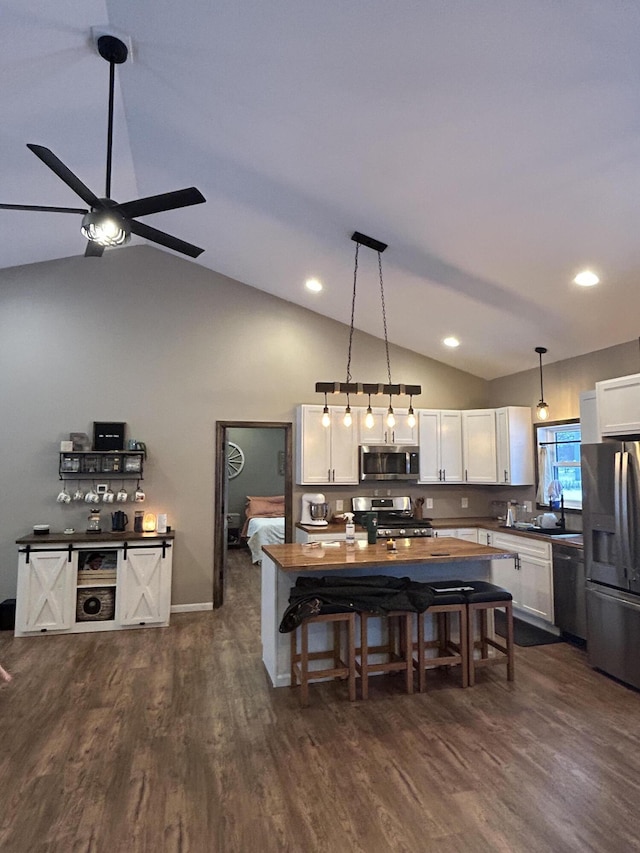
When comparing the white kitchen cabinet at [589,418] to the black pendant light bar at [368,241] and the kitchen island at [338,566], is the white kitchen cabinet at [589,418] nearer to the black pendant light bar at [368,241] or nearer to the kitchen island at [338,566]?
the kitchen island at [338,566]

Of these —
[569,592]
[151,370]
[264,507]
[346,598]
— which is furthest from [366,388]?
[264,507]

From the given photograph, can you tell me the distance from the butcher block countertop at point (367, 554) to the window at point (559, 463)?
1.89 m

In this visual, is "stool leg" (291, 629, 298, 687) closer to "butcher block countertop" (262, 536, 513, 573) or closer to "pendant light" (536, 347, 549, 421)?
"butcher block countertop" (262, 536, 513, 573)

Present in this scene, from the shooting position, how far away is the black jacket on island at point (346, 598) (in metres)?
3.24

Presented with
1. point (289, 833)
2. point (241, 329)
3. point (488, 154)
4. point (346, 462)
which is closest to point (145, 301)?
point (241, 329)

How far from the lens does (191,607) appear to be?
17.9 ft

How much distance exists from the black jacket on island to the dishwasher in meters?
1.62

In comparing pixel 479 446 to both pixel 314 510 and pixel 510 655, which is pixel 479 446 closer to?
pixel 314 510

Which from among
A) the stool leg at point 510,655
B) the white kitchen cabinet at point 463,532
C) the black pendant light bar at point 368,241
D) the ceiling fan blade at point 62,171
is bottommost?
the stool leg at point 510,655

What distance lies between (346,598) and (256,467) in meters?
6.76

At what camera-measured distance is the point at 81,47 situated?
9.12 feet

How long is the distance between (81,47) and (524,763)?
456cm

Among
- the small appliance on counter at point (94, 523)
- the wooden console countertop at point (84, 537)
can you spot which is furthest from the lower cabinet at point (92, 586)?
the small appliance on counter at point (94, 523)

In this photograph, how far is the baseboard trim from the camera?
213 inches
